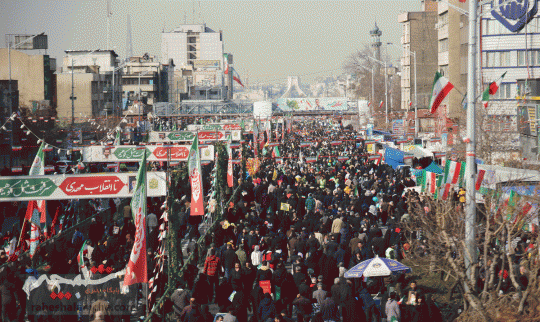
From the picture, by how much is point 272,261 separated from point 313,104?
283ft

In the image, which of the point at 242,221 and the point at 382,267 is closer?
the point at 382,267

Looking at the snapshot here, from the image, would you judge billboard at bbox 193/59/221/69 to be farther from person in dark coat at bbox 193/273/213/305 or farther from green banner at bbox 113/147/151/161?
person in dark coat at bbox 193/273/213/305

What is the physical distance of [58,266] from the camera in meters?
14.5

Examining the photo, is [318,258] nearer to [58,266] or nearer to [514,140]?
[58,266]

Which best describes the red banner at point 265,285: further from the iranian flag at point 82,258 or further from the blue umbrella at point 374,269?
the iranian flag at point 82,258

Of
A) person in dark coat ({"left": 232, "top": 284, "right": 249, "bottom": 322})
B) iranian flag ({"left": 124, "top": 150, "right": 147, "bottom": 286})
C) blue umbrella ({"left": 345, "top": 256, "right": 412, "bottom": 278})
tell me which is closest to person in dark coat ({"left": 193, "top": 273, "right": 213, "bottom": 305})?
person in dark coat ({"left": 232, "top": 284, "right": 249, "bottom": 322})

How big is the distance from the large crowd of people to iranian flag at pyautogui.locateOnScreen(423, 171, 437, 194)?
1.06m

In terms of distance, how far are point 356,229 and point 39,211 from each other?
24.4ft

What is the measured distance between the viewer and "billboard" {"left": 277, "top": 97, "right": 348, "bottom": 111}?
97.4 metres

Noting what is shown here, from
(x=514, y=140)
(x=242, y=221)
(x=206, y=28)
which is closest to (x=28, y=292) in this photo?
(x=242, y=221)

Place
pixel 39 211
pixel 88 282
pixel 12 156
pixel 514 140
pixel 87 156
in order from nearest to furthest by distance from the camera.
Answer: pixel 88 282, pixel 39 211, pixel 87 156, pixel 514 140, pixel 12 156

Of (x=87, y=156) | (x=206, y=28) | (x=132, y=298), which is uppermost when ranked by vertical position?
(x=206, y=28)

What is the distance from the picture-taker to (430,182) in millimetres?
22797

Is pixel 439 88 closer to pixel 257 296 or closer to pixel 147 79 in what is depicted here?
pixel 257 296
